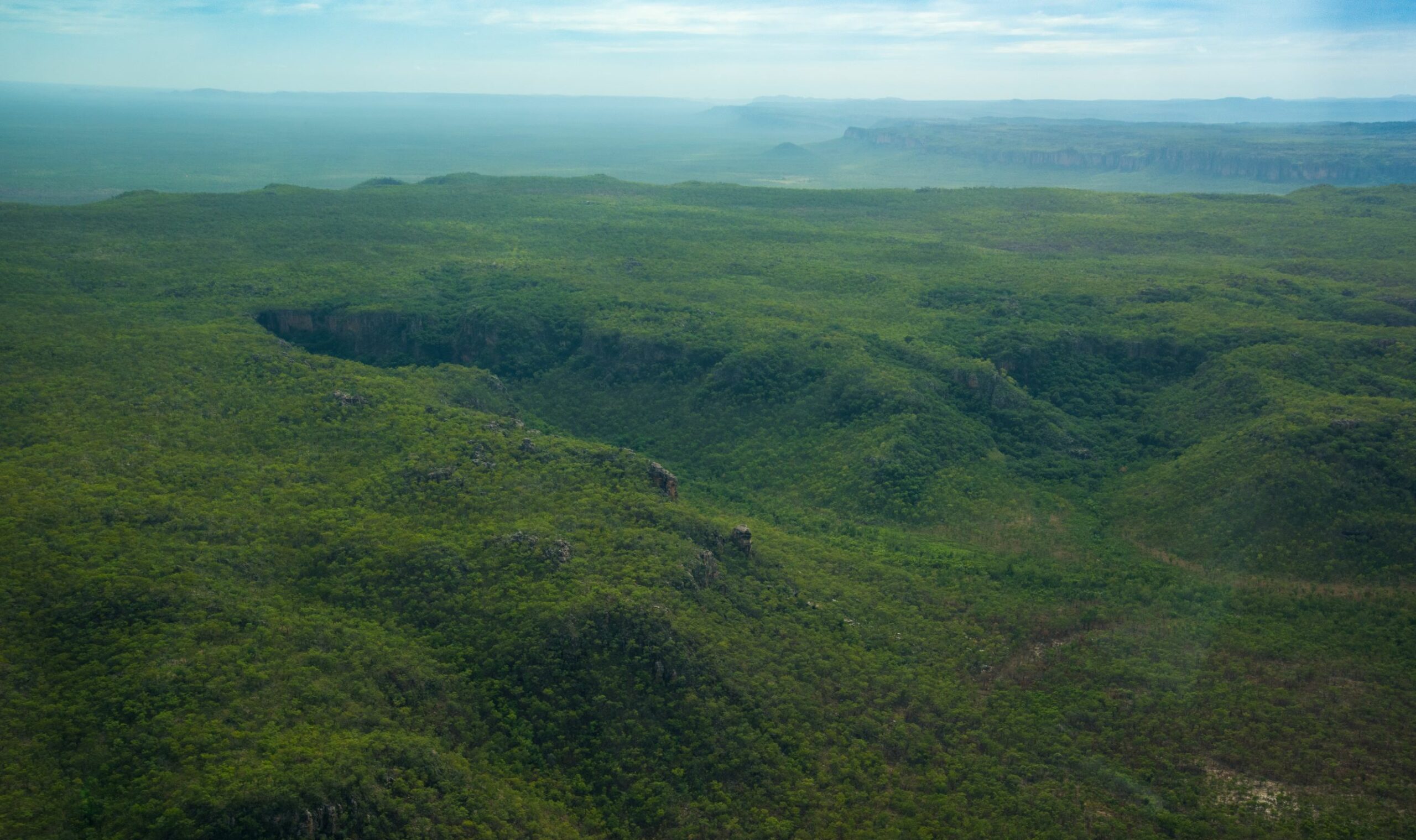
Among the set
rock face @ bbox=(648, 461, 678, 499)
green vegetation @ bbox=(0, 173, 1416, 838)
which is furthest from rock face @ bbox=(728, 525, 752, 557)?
rock face @ bbox=(648, 461, 678, 499)

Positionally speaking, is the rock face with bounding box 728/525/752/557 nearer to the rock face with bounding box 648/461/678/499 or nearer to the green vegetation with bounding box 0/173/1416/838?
the green vegetation with bounding box 0/173/1416/838

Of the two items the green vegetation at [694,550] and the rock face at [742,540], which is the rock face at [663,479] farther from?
the rock face at [742,540]

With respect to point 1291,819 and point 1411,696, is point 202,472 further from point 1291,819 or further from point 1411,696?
point 1411,696

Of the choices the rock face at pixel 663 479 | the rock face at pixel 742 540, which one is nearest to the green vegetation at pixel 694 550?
the rock face at pixel 742 540

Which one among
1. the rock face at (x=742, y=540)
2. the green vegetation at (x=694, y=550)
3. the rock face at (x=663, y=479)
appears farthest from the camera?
the rock face at (x=663, y=479)

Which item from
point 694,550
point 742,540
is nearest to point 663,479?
point 742,540
